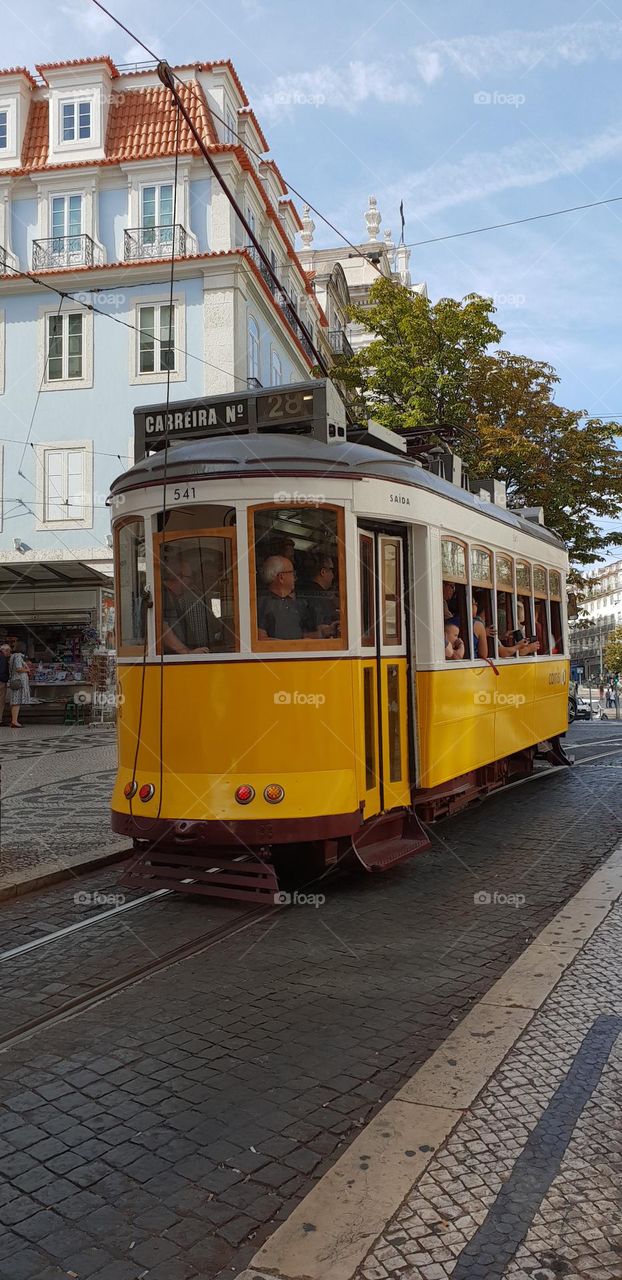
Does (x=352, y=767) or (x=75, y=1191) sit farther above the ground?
(x=352, y=767)

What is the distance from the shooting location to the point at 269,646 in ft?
21.7

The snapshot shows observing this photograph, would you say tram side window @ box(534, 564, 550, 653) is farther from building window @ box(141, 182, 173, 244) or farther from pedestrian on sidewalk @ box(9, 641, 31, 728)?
building window @ box(141, 182, 173, 244)

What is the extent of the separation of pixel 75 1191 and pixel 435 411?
2231 centimetres

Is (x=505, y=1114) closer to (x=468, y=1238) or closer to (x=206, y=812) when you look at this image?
(x=468, y=1238)

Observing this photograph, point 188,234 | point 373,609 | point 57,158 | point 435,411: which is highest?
point 57,158

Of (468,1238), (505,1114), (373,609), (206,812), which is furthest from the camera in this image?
(373,609)

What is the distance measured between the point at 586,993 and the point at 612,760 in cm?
1159

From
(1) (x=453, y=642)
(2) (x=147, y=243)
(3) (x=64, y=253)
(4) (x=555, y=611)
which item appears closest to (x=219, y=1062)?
(1) (x=453, y=642)

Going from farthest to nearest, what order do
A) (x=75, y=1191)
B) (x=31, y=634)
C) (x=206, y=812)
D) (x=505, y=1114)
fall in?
(x=31, y=634)
(x=206, y=812)
(x=505, y=1114)
(x=75, y=1191)

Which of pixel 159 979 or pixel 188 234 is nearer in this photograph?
pixel 159 979

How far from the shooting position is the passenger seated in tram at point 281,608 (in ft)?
21.8

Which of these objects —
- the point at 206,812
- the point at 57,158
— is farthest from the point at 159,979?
the point at 57,158

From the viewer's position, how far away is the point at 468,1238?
2.89 m

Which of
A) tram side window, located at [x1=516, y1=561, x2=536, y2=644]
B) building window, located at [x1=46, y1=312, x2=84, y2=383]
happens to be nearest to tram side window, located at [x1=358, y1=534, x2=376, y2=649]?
tram side window, located at [x1=516, y1=561, x2=536, y2=644]
